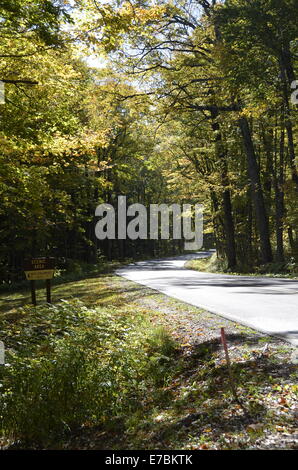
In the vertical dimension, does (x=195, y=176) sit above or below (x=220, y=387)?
above

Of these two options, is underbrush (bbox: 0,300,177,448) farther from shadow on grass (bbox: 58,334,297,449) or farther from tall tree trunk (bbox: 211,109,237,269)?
tall tree trunk (bbox: 211,109,237,269)

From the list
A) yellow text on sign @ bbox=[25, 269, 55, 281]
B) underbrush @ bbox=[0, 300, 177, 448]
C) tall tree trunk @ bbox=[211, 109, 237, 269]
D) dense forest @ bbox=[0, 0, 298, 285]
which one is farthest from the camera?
tall tree trunk @ bbox=[211, 109, 237, 269]

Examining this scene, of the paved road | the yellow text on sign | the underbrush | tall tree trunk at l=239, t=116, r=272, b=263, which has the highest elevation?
tall tree trunk at l=239, t=116, r=272, b=263

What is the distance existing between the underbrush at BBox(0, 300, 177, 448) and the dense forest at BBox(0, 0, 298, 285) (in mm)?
5966

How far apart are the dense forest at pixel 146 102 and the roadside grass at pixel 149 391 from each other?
19.6 feet

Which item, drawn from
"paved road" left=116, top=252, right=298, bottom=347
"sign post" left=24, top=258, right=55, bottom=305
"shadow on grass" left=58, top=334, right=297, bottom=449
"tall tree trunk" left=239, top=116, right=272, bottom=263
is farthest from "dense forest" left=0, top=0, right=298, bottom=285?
"shadow on grass" left=58, top=334, right=297, bottom=449

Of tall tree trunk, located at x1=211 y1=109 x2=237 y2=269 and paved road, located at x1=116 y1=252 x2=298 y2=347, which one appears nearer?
paved road, located at x1=116 y1=252 x2=298 y2=347

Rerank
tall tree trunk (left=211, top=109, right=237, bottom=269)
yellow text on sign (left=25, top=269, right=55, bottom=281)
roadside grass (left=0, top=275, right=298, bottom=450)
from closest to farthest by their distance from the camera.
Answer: roadside grass (left=0, top=275, right=298, bottom=450)
yellow text on sign (left=25, top=269, right=55, bottom=281)
tall tree trunk (left=211, top=109, right=237, bottom=269)

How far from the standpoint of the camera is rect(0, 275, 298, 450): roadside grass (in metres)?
4.41

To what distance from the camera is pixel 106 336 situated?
771cm

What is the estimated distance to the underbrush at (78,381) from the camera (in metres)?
5.27
